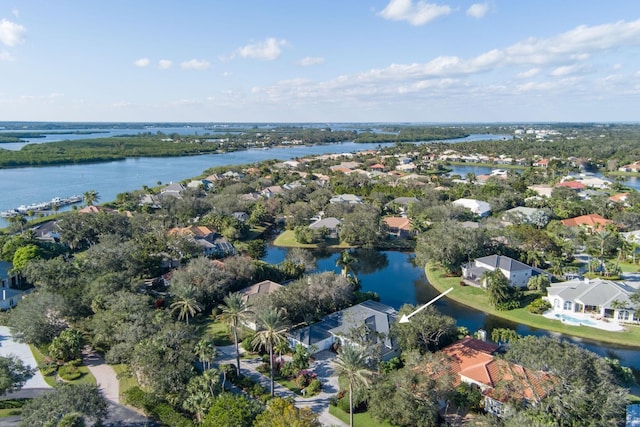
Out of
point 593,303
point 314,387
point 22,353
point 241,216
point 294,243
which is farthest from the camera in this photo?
point 241,216

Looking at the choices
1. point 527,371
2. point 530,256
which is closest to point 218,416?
point 527,371

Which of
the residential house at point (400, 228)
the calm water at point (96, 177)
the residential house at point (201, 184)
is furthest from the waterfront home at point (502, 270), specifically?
the calm water at point (96, 177)

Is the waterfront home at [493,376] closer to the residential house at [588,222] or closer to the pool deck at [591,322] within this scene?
the pool deck at [591,322]

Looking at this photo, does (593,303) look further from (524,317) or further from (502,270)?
(502,270)

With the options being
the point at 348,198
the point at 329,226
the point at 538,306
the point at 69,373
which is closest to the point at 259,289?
the point at 69,373

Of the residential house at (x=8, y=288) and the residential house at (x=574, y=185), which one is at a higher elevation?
the residential house at (x=574, y=185)

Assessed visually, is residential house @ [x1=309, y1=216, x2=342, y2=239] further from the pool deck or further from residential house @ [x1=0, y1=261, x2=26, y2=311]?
residential house @ [x1=0, y1=261, x2=26, y2=311]

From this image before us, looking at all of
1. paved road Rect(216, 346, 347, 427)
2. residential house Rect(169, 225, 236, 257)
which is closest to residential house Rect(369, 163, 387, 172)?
residential house Rect(169, 225, 236, 257)
